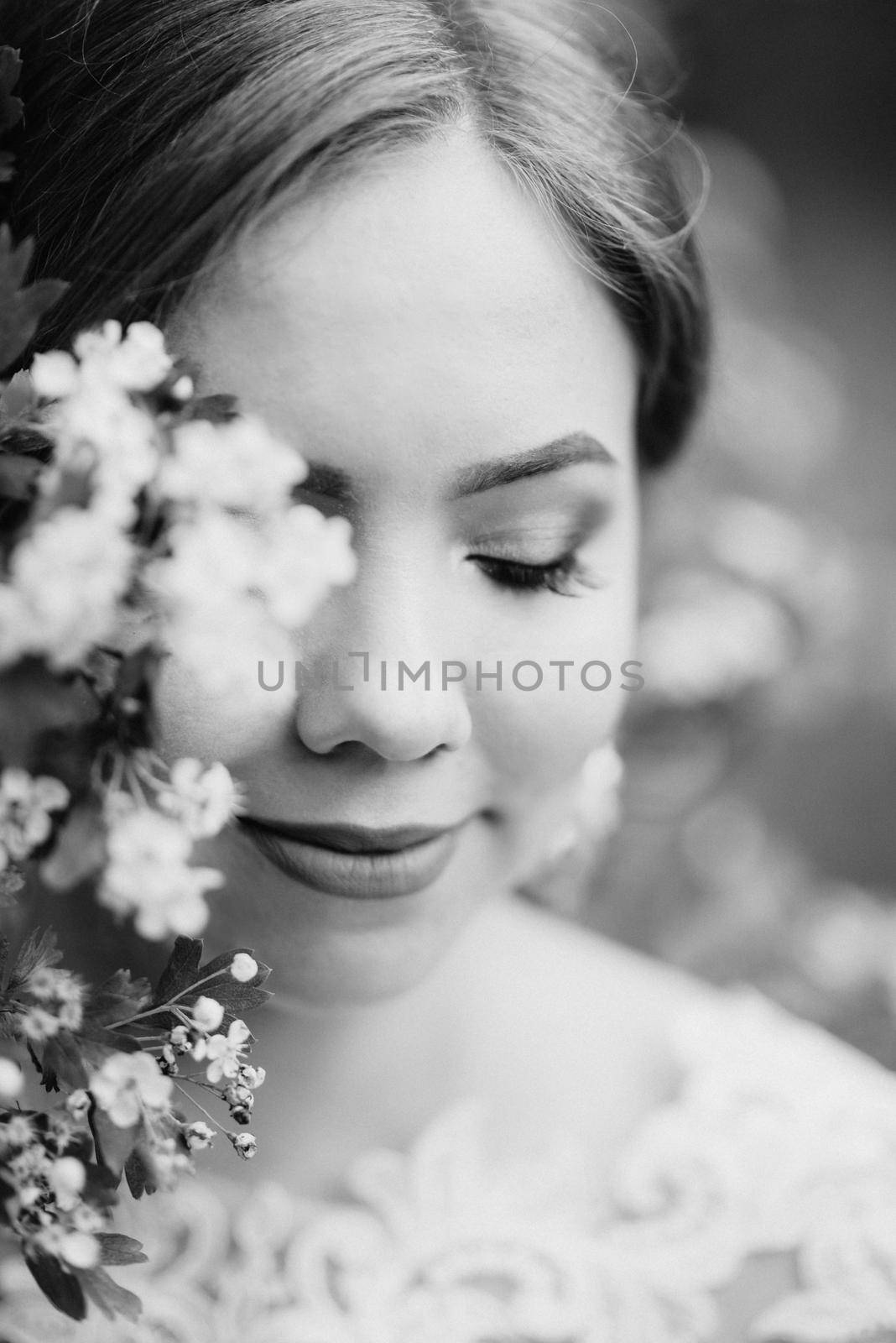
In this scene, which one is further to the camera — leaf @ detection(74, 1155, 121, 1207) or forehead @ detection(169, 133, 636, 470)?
forehead @ detection(169, 133, 636, 470)

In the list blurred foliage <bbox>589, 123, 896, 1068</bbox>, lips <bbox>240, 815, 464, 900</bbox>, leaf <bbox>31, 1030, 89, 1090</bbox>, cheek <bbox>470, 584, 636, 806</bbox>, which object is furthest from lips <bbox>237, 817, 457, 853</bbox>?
blurred foliage <bbox>589, 123, 896, 1068</bbox>

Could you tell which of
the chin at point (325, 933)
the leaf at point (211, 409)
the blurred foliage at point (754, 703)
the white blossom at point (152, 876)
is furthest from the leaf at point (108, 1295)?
the blurred foliage at point (754, 703)

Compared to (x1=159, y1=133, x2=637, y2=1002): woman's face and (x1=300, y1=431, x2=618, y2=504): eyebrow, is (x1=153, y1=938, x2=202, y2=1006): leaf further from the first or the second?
(x1=300, y1=431, x2=618, y2=504): eyebrow

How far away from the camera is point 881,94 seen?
4.33 metres

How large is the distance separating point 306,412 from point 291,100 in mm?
248

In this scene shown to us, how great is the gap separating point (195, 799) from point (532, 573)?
0.54m

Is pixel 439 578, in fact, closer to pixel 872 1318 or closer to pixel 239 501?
pixel 239 501

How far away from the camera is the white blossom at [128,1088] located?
73 centimetres

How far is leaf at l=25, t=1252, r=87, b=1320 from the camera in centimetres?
76

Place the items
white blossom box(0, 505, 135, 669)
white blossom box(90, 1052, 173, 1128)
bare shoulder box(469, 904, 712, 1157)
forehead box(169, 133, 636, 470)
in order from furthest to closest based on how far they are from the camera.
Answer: bare shoulder box(469, 904, 712, 1157)
forehead box(169, 133, 636, 470)
white blossom box(90, 1052, 173, 1128)
white blossom box(0, 505, 135, 669)

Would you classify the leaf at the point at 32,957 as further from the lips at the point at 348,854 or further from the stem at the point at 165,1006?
the lips at the point at 348,854

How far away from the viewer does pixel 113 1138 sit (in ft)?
2.40

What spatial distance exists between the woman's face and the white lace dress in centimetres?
35

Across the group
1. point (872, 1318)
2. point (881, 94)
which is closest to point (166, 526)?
point (872, 1318)
